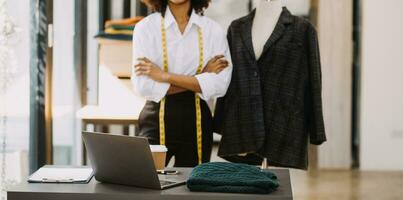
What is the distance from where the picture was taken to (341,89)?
654 centimetres

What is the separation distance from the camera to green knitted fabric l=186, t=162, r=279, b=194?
81.7 inches

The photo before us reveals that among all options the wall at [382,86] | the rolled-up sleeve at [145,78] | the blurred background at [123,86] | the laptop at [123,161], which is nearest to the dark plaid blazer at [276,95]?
the rolled-up sleeve at [145,78]

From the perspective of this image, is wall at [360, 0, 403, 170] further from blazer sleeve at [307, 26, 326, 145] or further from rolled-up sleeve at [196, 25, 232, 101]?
rolled-up sleeve at [196, 25, 232, 101]

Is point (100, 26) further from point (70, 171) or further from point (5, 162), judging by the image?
point (70, 171)

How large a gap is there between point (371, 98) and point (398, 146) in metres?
0.49

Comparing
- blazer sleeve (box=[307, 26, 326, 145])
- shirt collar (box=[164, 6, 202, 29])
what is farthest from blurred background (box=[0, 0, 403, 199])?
blazer sleeve (box=[307, 26, 326, 145])

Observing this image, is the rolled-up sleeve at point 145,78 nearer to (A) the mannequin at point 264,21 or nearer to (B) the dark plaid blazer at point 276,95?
(B) the dark plaid blazer at point 276,95

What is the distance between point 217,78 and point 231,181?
1.21 m

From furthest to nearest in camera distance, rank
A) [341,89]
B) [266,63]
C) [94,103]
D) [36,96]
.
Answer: [341,89], [94,103], [36,96], [266,63]

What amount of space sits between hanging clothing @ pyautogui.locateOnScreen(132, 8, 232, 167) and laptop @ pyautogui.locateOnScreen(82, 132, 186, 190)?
1022 mm

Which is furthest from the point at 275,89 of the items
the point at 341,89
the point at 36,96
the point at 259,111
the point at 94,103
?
the point at 341,89

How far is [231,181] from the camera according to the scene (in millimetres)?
2096

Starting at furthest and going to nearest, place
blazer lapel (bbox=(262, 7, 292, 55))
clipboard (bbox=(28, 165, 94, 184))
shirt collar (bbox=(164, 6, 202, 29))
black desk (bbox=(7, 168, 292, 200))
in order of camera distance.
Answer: blazer lapel (bbox=(262, 7, 292, 55)) → shirt collar (bbox=(164, 6, 202, 29)) → clipboard (bbox=(28, 165, 94, 184)) → black desk (bbox=(7, 168, 292, 200))

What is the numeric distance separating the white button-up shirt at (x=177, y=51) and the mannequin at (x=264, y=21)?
33 cm
